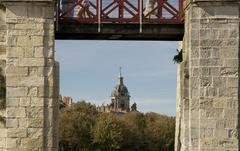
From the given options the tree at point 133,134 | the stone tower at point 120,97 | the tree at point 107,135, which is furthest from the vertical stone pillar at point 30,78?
the stone tower at point 120,97

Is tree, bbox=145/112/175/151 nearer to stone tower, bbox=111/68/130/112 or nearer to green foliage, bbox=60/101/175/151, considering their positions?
green foliage, bbox=60/101/175/151

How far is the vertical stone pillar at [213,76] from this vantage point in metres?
14.1

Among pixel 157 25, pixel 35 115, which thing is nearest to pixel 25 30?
pixel 35 115

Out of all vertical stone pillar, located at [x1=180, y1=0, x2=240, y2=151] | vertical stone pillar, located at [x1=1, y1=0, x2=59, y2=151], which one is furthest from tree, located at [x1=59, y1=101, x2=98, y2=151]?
vertical stone pillar, located at [x1=180, y1=0, x2=240, y2=151]

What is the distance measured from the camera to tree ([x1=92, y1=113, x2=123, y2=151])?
59.8m

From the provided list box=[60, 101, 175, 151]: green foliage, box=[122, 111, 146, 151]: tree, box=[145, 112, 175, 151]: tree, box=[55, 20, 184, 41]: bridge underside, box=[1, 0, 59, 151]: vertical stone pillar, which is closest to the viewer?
box=[1, 0, 59, 151]: vertical stone pillar

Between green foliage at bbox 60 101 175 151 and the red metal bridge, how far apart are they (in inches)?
1743

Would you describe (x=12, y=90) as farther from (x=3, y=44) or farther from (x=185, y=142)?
(x=185, y=142)

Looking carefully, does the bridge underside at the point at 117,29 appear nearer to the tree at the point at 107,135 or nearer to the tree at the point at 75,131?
the tree at the point at 75,131

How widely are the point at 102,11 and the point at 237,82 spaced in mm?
3636

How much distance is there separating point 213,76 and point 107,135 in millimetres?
46328

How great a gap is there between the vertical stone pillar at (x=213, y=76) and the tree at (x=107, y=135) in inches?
1793

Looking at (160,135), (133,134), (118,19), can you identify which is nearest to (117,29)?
(118,19)

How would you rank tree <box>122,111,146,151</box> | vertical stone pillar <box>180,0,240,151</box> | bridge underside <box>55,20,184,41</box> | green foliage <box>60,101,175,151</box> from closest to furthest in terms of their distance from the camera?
vertical stone pillar <box>180,0,240,151</box> → bridge underside <box>55,20,184,41</box> → green foliage <box>60,101,175,151</box> → tree <box>122,111,146,151</box>
